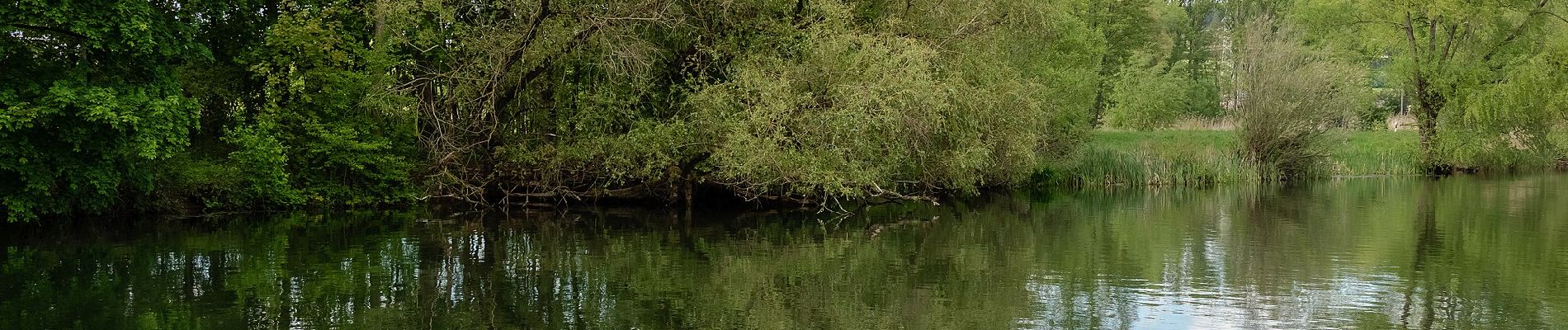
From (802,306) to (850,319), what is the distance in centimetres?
93

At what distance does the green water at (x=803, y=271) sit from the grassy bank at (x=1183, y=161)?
9.12m

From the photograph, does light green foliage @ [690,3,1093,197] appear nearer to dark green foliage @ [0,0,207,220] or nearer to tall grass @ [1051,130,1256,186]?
dark green foliage @ [0,0,207,220]

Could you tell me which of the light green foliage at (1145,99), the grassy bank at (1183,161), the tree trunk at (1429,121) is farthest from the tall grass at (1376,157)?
the light green foliage at (1145,99)

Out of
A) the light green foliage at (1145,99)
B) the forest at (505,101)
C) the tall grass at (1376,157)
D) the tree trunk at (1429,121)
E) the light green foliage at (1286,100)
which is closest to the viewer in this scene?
the forest at (505,101)

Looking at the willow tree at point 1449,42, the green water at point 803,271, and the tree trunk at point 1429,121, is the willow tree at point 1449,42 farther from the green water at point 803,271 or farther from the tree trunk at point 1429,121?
the green water at point 803,271

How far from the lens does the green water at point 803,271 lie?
12.4 m

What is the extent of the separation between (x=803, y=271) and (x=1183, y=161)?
73.4 ft

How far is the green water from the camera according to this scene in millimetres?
12352

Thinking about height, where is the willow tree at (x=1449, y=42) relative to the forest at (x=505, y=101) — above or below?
above

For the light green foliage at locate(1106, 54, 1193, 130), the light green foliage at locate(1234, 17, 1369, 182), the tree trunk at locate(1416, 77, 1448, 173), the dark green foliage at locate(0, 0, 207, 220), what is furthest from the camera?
the light green foliage at locate(1106, 54, 1193, 130)

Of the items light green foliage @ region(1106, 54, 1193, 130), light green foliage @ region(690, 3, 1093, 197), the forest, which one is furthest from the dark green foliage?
light green foliage @ region(1106, 54, 1193, 130)

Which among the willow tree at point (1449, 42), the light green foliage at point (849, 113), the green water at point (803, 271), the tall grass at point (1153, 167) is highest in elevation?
the willow tree at point (1449, 42)

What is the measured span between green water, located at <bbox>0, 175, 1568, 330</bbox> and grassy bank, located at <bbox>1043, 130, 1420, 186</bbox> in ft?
29.9

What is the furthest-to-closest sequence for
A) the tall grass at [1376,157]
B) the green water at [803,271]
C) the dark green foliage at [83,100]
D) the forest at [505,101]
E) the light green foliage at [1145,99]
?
the light green foliage at [1145,99]
the tall grass at [1376,157]
the forest at [505,101]
the dark green foliage at [83,100]
the green water at [803,271]
